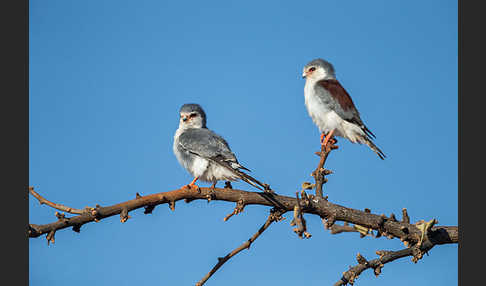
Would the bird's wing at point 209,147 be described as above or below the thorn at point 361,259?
above

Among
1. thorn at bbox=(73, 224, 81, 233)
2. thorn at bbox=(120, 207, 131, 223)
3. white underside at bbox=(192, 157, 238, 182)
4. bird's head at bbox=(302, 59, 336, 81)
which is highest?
bird's head at bbox=(302, 59, 336, 81)

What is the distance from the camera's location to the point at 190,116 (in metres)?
9.12

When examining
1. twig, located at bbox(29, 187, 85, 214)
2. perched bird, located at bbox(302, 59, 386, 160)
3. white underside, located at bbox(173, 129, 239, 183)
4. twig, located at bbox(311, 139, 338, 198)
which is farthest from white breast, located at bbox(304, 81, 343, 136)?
twig, located at bbox(29, 187, 85, 214)

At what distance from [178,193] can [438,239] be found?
2505 millimetres

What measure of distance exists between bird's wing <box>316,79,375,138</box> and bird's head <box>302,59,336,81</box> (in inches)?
20.2

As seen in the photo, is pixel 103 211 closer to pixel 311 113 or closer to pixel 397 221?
pixel 397 221

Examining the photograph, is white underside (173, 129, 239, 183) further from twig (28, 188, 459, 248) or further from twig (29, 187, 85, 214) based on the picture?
twig (29, 187, 85, 214)

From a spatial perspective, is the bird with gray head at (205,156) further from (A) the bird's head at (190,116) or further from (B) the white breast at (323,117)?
(B) the white breast at (323,117)

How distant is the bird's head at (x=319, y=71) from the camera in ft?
30.2

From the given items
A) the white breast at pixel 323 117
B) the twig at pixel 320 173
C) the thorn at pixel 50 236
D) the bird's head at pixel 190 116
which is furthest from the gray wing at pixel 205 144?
the thorn at pixel 50 236

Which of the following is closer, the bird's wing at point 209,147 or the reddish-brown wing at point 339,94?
the bird's wing at point 209,147

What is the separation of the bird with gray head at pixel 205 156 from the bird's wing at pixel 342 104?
6.41 ft

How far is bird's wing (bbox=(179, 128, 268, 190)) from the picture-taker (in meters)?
7.18

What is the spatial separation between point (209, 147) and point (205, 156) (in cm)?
22
